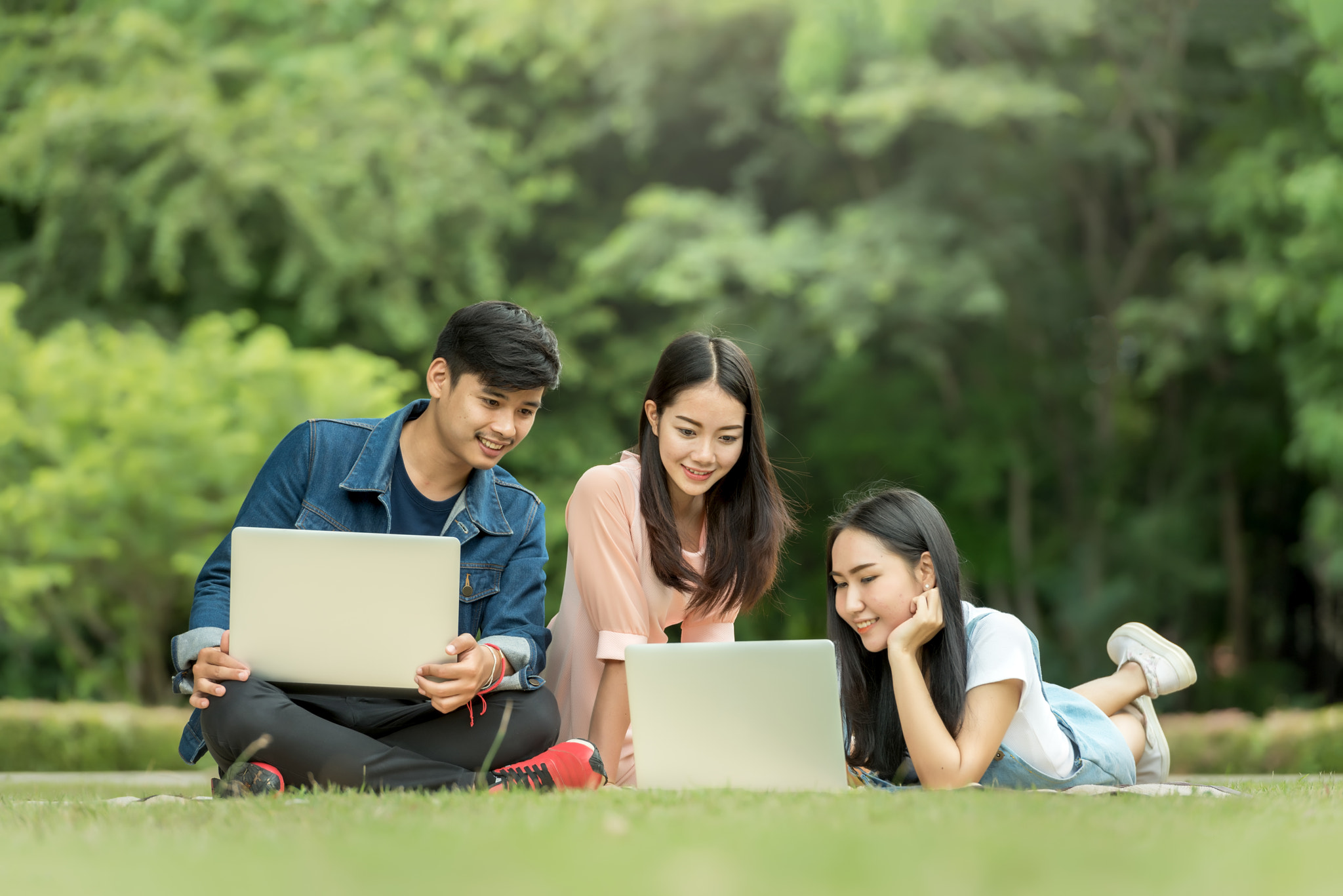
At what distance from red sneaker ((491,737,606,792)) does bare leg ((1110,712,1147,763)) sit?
5.69ft

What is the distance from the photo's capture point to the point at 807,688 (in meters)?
2.83

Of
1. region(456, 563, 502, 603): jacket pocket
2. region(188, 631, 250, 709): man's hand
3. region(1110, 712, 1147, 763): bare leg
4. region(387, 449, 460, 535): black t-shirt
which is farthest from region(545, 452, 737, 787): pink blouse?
region(1110, 712, 1147, 763): bare leg

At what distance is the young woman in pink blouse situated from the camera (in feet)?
11.4

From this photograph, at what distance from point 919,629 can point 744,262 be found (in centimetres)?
771

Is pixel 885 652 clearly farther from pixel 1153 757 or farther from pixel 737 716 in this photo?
pixel 1153 757

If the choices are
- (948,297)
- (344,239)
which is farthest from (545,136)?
(948,297)

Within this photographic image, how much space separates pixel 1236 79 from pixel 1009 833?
11205mm

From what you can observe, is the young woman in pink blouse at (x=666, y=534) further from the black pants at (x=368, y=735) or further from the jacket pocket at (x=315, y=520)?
the jacket pocket at (x=315, y=520)

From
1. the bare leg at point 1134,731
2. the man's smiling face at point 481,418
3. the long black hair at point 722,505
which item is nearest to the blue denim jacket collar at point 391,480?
the man's smiling face at point 481,418

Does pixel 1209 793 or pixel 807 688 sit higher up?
pixel 807 688

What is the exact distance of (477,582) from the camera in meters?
3.42

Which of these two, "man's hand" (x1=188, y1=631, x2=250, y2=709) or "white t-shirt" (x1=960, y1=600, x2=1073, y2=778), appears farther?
"white t-shirt" (x1=960, y1=600, x2=1073, y2=778)

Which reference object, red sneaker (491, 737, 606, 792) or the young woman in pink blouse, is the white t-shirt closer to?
the young woman in pink blouse

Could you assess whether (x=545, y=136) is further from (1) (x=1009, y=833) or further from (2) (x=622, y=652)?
(1) (x=1009, y=833)
